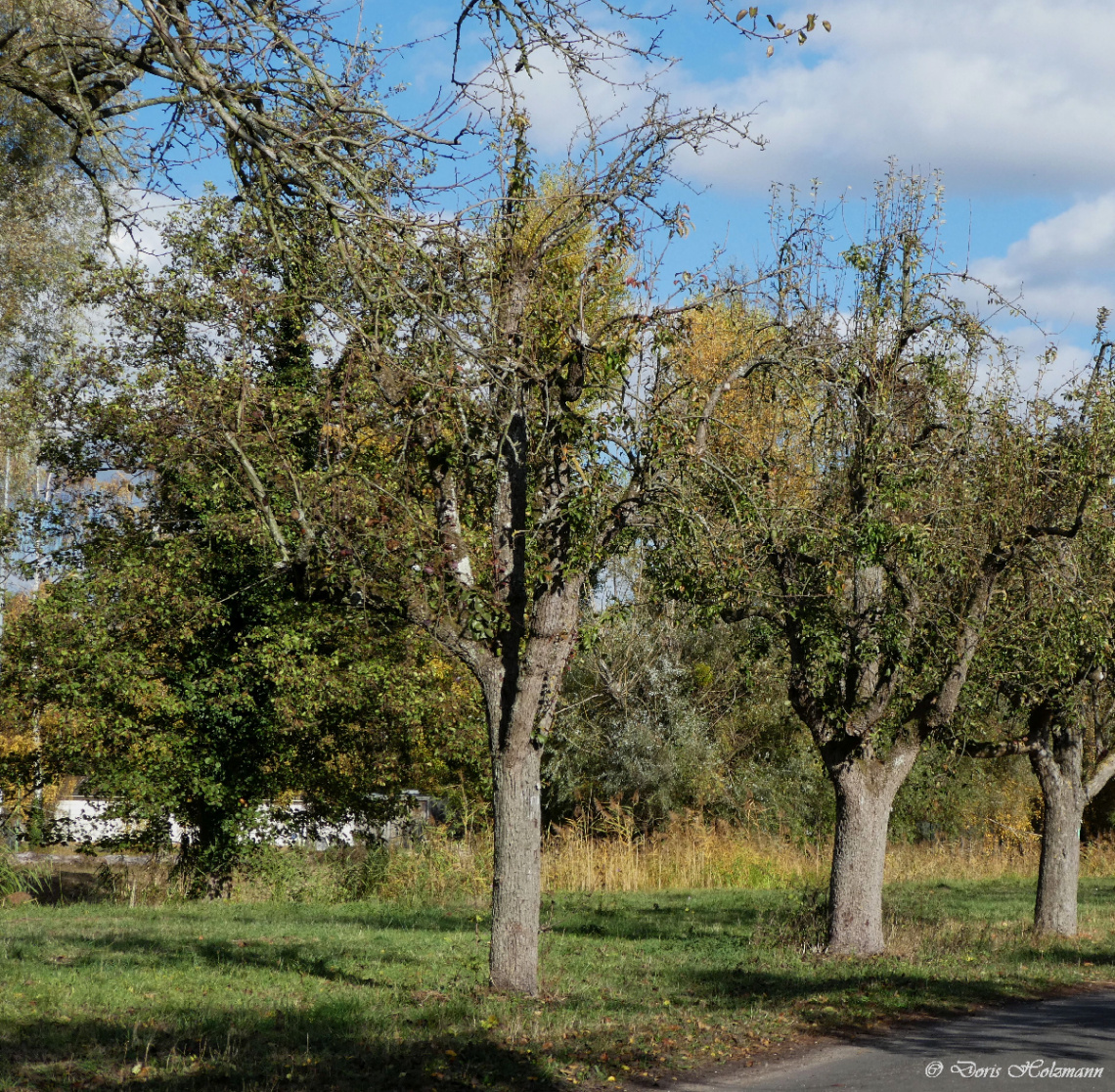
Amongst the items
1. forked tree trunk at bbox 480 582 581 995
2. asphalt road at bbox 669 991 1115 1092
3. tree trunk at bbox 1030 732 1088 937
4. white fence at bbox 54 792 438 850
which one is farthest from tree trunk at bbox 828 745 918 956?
white fence at bbox 54 792 438 850

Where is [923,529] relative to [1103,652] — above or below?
above

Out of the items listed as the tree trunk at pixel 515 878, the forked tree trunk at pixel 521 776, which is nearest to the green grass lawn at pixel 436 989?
the tree trunk at pixel 515 878

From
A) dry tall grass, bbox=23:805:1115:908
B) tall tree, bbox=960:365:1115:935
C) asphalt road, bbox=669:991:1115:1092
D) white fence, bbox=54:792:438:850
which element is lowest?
dry tall grass, bbox=23:805:1115:908

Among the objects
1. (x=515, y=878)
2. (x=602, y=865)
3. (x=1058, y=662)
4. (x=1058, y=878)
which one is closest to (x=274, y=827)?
(x=602, y=865)

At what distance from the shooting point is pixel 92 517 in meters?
19.4

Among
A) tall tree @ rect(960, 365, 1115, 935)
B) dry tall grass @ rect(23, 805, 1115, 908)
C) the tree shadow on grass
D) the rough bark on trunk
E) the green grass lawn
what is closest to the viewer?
the tree shadow on grass

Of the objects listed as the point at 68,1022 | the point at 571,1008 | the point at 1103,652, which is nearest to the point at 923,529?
the point at 1103,652

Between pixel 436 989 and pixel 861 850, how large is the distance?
549 centimetres

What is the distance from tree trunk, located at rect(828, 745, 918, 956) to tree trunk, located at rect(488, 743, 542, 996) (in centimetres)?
500

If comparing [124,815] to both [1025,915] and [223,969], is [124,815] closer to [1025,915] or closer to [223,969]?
[223,969]

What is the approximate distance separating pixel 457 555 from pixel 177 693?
10099 mm

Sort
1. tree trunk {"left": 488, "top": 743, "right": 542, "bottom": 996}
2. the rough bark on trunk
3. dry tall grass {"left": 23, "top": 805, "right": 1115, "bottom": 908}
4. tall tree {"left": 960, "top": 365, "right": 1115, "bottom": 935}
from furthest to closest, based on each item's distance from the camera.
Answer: dry tall grass {"left": 23, "top": 805, "right": 1115, "bottom": 908}, the rough bark on trunk, tall tree {"left": 960, "top": 365, "right": 1115, "bottom": 935}, tree trunk {"left": 488, "top": 743, "right": 542, "bottom": 996}

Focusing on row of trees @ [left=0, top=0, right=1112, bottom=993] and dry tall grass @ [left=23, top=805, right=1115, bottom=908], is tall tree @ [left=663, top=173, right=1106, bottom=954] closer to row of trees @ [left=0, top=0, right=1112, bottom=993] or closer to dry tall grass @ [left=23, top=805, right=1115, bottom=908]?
row of trees @ [left=0, top=0, right=1112, bottom=993]

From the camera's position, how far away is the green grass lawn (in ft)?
24.7
